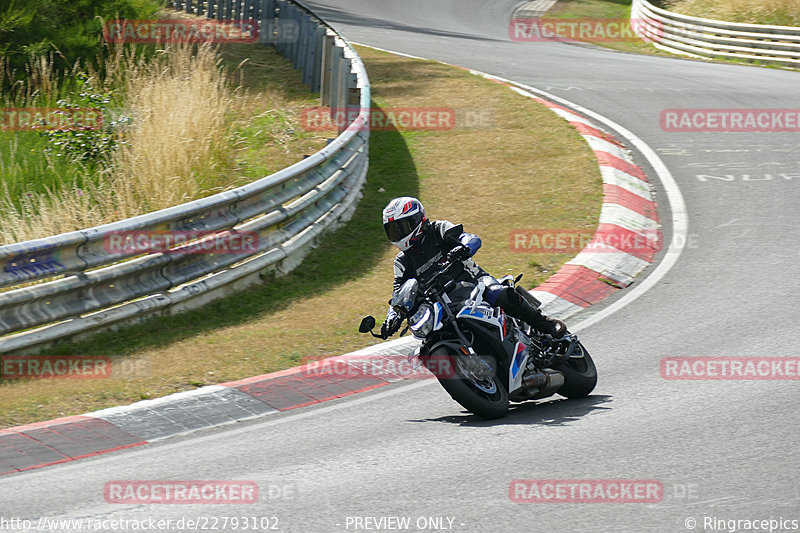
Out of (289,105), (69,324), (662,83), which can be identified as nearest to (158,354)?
(69,324)

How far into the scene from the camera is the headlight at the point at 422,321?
651 centimetres

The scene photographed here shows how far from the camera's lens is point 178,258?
9.65 meters

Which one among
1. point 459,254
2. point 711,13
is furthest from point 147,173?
point 711,13

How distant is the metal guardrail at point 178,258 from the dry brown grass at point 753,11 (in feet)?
57.9

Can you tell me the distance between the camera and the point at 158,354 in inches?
341

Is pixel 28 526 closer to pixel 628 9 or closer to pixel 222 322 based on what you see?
pixel 222 322

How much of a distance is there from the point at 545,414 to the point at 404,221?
1805 mm

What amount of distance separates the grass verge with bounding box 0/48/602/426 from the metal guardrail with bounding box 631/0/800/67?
31.5 feet

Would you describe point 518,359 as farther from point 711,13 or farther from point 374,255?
point 711,13

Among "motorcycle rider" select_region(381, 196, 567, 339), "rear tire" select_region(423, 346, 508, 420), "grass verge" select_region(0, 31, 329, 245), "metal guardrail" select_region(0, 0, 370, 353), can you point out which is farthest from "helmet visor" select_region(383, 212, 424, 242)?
"grass verge" select_region(0, 31, 329, 245)

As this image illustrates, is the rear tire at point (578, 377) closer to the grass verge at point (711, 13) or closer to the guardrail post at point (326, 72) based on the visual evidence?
the guardrail post at point (326, 72)

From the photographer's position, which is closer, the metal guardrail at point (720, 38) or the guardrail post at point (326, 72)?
the guardrail post at point (326, 72)

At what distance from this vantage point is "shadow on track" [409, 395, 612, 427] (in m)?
6.82

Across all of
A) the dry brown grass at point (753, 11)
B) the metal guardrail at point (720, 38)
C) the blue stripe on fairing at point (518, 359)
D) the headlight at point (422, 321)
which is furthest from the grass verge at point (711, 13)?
the headlight at point (422, 321)
